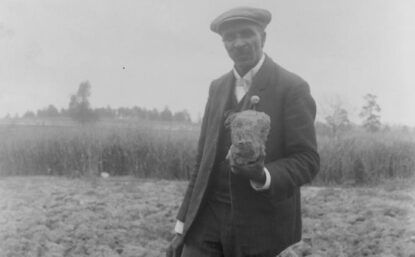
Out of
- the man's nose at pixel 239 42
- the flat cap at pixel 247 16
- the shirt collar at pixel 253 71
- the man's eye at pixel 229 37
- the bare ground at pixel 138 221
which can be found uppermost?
the flat cap at pixel 247 16

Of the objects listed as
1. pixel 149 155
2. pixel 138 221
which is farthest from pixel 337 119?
pixel 138 221

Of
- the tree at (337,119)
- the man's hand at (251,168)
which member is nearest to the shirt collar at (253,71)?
the man's hand at (251,168)

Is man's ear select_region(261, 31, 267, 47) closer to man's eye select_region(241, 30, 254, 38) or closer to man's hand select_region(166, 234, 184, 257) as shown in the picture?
man's eye select_region(241, 30, 254, 38)

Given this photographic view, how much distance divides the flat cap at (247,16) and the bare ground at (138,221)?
129 inches

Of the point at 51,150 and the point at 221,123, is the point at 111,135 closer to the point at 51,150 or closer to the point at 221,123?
the point at 51,150

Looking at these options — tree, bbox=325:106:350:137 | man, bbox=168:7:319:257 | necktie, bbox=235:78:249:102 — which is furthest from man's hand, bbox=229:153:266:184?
tree, bbox=325:106:350:137

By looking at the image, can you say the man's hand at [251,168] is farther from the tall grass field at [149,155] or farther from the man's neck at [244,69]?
the tall grass field at [149,155]

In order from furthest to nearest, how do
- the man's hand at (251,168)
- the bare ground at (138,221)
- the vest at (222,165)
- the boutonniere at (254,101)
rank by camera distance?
the bare ground at (138,221), the vest at (222,165), the boutonniere at (254,101), the man's hand at (251,168)

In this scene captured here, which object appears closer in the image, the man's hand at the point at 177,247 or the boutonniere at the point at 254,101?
the boutonniere at the point at 254,101

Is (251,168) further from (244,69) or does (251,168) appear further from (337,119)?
(337,119)

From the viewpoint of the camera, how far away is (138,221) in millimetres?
6043

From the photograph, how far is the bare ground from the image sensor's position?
5047 millimetres

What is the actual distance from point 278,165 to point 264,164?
6 cm

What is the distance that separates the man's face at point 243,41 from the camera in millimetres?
2119
